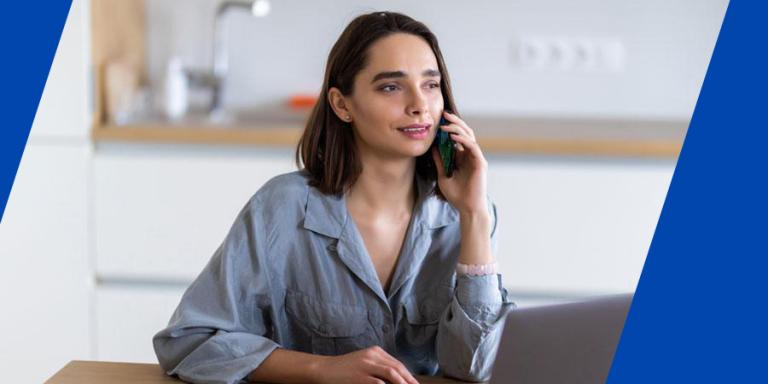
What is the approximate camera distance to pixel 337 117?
63.1 inches

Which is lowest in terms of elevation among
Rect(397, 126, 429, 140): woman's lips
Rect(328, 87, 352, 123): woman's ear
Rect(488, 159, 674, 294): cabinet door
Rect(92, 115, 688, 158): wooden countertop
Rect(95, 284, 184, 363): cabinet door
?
Rect(95, 284, 184, 363): cabinet door

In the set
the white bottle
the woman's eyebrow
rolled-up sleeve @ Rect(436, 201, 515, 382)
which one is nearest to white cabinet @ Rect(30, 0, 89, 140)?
the white bottle

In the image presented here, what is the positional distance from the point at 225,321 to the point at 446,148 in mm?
407

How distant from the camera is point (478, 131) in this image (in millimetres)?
2885

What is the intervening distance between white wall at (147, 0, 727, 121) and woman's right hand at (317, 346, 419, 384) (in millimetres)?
2101

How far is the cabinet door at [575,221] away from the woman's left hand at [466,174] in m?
1.26

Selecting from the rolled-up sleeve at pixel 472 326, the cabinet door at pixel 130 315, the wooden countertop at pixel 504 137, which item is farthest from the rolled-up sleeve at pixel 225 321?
the cabinet door at pixel 130 315

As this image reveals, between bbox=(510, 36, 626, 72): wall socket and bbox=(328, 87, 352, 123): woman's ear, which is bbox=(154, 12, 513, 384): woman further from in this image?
bbox=(510, 36, 626, 72): wall socket

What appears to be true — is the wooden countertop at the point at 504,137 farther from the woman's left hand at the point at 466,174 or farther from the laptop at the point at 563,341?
the laptop at the point at 563,341

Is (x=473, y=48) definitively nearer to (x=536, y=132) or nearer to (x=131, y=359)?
(x=536, y=132)

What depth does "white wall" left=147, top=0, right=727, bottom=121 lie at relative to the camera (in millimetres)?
3291

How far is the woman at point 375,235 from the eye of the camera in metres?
1.48

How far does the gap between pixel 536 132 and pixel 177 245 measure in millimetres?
1045

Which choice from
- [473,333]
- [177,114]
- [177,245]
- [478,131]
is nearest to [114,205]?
[177,245]
